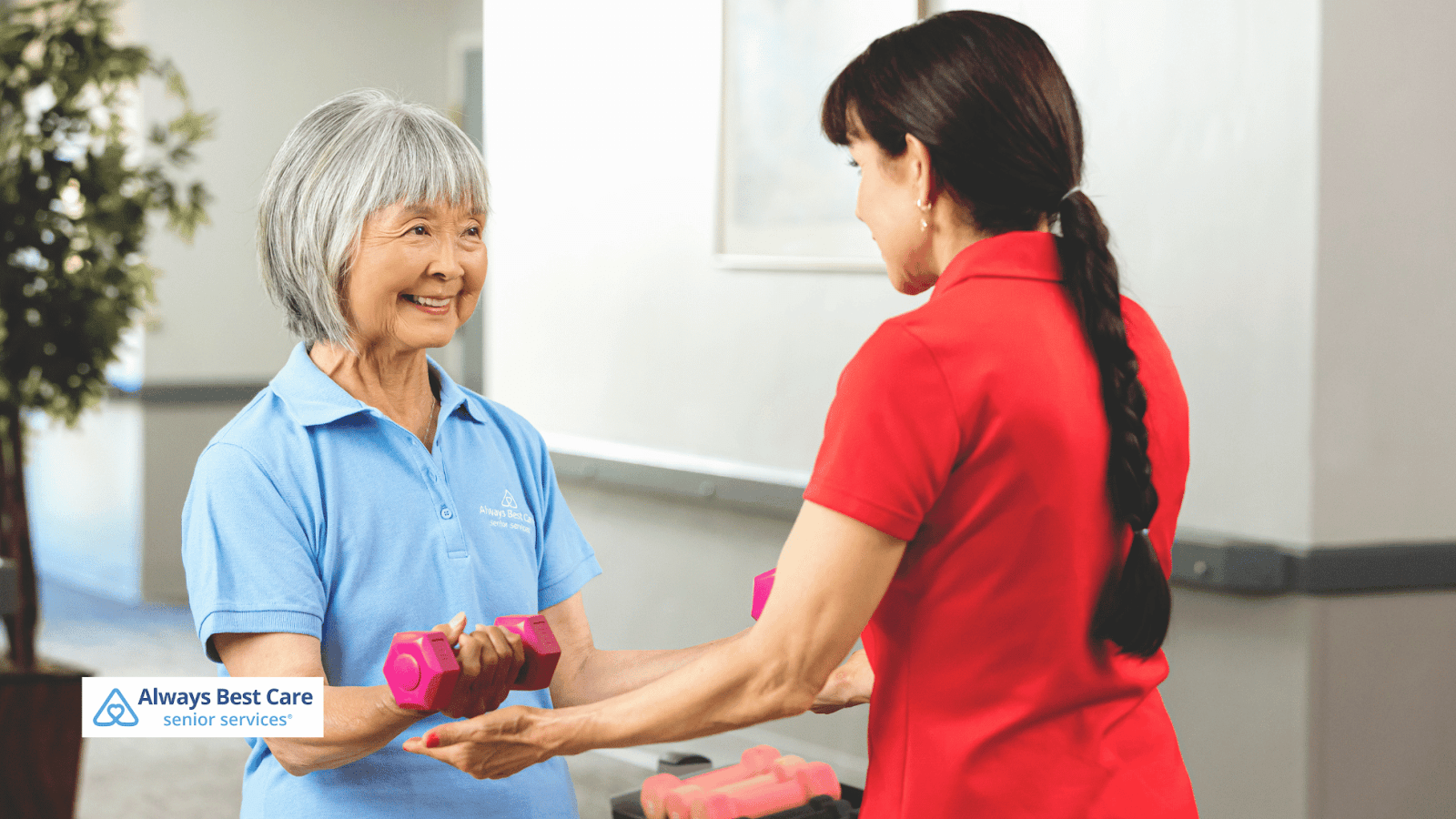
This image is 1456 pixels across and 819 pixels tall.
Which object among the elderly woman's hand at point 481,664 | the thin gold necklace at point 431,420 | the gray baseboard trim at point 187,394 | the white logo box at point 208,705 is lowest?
the gray baseboard trim at point 187,394

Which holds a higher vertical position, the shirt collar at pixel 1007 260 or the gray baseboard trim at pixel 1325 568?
the shirt collar at pixel 1007 260

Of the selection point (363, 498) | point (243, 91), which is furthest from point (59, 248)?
point (243, 91)

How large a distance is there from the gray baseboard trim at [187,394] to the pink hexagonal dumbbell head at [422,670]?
5.78 meters

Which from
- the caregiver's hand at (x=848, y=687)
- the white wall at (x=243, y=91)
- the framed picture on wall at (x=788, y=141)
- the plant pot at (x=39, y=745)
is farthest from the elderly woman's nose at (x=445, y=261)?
the white wall at (x=243, y=91)

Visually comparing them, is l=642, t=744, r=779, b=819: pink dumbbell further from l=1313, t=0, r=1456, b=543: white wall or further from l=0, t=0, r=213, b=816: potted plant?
l=0, t=0, r=213, b=816: potted plant

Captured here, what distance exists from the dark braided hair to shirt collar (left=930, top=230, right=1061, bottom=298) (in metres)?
0.02

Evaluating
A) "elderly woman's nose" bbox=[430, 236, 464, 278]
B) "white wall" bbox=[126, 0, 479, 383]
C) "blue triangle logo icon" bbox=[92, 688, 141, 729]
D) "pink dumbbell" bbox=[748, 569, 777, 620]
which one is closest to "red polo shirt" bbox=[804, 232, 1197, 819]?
"pink dumbbell" bbox=[748, 569, 777, 620]

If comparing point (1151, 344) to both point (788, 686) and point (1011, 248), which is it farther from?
point (788, 686)

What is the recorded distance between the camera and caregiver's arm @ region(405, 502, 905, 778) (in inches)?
45.5

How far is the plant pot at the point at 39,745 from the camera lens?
11.4ft

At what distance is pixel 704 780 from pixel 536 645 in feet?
3.27

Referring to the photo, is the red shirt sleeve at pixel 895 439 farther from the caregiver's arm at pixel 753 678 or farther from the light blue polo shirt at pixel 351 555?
the light blue polo shirt at pixel 351 555

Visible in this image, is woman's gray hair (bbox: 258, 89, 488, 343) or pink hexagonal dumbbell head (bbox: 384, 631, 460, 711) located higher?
woman's gray hair (bbox: 258, 89, 488, 343)

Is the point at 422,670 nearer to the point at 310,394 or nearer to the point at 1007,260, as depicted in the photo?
the point at 310,394
